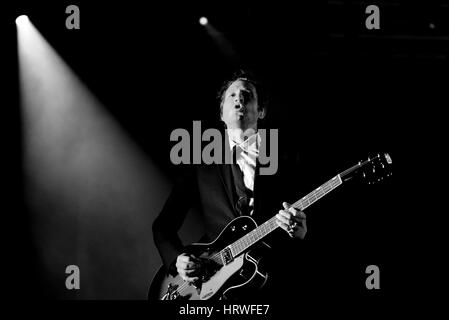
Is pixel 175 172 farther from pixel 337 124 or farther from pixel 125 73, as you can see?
pixel 337 124

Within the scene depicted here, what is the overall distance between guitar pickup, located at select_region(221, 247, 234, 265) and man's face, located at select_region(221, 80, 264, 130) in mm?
853

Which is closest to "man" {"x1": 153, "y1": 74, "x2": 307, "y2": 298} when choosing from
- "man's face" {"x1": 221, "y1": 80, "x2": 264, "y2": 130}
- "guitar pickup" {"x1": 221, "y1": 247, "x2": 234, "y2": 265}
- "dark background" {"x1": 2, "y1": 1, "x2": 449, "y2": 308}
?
"man's face" {"x1": 221, "y1": 80, "x2": 264, "y2": 130}

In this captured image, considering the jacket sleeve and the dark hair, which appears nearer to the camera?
the jacket sleeve

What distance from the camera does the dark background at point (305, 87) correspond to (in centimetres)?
358

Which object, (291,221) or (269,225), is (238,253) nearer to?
(269,225)

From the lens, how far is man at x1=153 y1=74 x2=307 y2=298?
9.49ft

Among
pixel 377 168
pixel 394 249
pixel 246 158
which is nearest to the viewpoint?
pixel 377 168

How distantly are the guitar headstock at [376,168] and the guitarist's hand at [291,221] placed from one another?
1.35 feet

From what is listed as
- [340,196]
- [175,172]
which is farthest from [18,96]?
[340,196]

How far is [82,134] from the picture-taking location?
158 inches

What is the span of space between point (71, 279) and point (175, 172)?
1.19 metres

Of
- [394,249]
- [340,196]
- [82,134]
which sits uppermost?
[82,134]

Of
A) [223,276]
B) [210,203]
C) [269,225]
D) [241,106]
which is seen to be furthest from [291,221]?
[241,106]

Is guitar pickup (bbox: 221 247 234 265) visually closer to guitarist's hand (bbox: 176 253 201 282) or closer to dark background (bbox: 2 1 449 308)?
guitarist's hand (bbox: 176 253 201 282)
